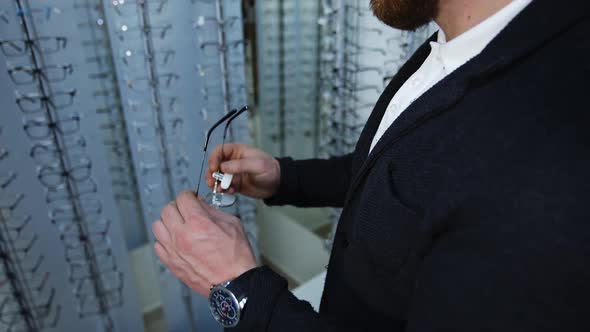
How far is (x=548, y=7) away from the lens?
357 millimetres

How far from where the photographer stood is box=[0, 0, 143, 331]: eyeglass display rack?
26.8 inches

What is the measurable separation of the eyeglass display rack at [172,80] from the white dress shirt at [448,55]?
427mm

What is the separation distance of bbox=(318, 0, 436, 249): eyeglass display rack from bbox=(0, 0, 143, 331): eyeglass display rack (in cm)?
60

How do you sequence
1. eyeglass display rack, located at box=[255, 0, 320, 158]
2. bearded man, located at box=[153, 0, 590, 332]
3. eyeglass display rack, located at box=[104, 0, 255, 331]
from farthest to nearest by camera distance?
1. eyeglass display rack, located at box=[255, 0, 320, 158]
2. eyeglass display rack, located at box=[104, 0, 255, 331]
3. bearded man, located at box=[153, 0, 590, 332]

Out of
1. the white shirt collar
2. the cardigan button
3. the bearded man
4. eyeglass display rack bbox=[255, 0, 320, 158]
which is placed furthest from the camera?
eyeglass display rack bbox=[255, 0, 320, 158]

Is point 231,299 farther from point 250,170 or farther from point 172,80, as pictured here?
point 172,80

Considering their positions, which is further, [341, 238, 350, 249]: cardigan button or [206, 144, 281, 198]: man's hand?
[206, 144, 281, 198]: man's hand

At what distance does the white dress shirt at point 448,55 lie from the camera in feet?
1.39

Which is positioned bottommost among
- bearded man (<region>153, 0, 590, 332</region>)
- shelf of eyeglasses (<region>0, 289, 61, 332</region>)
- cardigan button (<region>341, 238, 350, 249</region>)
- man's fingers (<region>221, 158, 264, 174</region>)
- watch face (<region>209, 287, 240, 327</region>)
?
shelf of eyeglasses (<region>0, 289, 61, 332</region>)

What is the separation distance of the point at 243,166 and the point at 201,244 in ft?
0.72

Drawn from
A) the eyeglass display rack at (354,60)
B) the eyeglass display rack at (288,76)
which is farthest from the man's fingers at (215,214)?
the eyeglass display rack at (288,76)

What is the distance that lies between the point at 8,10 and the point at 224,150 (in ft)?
1.35

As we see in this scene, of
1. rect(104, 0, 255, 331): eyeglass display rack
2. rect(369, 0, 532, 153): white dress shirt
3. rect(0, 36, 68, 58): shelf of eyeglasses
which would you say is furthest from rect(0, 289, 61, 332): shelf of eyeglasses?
rect(369, 0, 532, 153): white dress shirt

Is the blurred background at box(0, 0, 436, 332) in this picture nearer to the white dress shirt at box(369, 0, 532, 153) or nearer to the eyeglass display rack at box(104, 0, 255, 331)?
the eyeglass display rack at box(104, 0, 255, 331)
